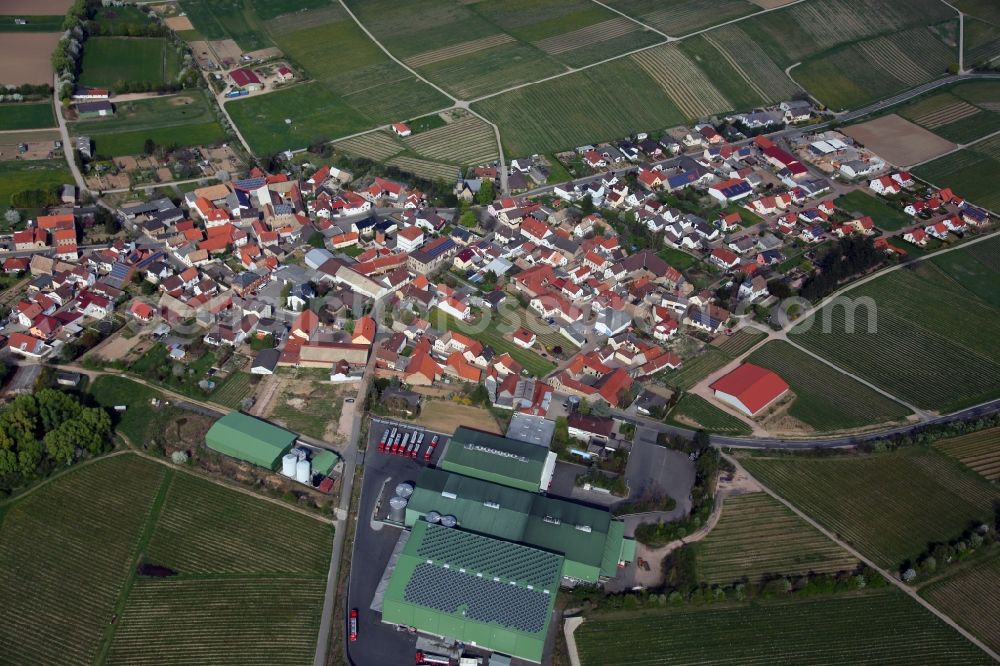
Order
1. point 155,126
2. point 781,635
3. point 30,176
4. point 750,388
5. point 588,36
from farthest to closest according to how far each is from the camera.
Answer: point 588,36, point 155,126, point 30,176, point 750,388, point 781,635

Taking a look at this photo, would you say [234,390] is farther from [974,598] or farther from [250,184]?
[974,598]

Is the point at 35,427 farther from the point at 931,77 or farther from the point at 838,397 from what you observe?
the point at 931,77

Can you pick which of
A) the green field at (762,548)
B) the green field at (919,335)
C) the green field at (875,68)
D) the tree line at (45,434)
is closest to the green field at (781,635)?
the green field at (762,548)

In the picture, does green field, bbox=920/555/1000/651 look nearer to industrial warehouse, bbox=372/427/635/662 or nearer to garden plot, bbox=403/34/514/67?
industrial warehouse, bbox=372/427/635/662

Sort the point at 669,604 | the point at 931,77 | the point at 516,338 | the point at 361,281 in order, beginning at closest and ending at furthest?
the point at 669,604
the point at 516,338
the point at 361,281
the point at 931,77

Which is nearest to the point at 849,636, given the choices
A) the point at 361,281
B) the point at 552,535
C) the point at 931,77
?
the point at 552,535

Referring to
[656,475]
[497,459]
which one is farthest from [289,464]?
[656,475]
